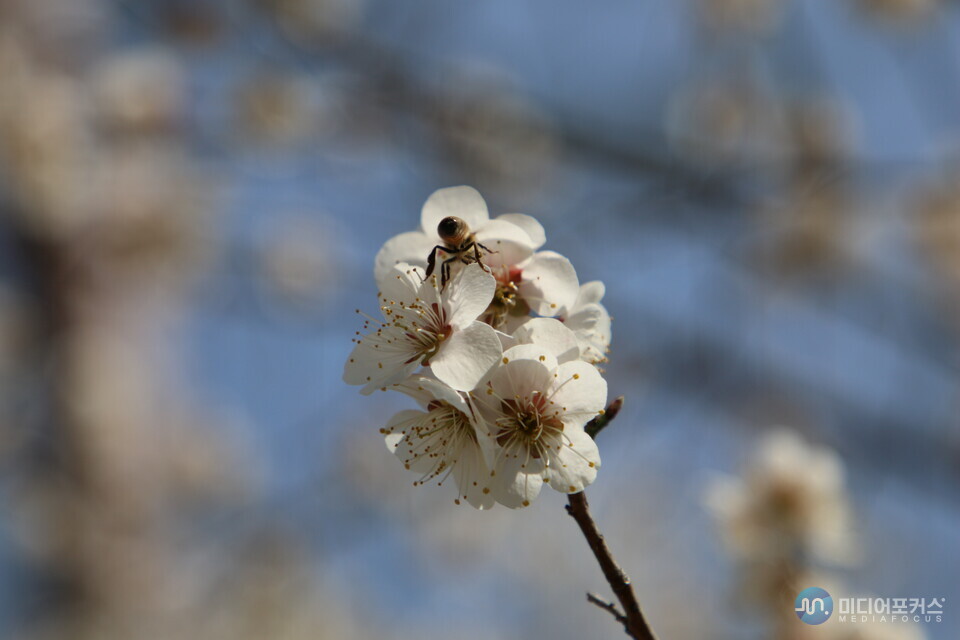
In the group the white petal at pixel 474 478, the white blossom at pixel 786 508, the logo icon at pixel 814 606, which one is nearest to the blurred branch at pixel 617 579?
the white petal at pixel 474 478

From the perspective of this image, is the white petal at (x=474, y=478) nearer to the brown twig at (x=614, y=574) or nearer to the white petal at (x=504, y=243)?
the brown twig at (x=614, y=574)

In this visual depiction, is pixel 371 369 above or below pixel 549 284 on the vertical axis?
below

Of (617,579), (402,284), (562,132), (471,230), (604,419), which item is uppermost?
(562,132)

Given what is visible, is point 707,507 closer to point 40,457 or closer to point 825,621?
point 825,621

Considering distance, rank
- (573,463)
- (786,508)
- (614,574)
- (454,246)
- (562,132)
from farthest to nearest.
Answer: (562,132), (786,508), (454,246), (573,463), (614,574)

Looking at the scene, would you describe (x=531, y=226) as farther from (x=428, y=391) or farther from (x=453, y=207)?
(x=428, y=391)

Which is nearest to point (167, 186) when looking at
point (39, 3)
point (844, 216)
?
point (39, 3)

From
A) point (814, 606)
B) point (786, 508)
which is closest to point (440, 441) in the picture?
point (814, 606)
